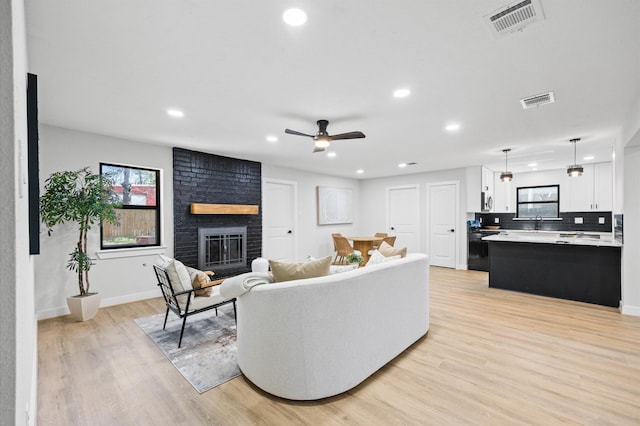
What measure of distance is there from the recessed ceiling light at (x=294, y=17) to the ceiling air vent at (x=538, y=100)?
242cm

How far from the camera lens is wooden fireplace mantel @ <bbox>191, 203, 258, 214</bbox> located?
4.93 metres

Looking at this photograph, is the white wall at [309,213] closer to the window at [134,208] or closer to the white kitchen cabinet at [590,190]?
the window at [134,208]

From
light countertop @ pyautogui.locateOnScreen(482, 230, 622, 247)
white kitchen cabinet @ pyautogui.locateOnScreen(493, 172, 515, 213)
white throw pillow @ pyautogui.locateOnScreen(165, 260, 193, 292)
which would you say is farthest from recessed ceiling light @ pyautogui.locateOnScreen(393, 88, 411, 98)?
white kitchen cabinet @ pyautogui.locateOnScreen(493, 172, 515, 213)

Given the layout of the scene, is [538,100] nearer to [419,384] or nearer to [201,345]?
[419,384]

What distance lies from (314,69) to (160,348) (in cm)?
293

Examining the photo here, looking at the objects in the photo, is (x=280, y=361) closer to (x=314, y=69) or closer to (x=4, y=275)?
(x=4, y=275)

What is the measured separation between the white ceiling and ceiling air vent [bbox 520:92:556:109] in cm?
8

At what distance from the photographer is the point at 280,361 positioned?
2.05m

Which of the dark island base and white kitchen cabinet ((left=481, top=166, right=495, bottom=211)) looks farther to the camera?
white kitchen cabinet ((left=481, top=166, right=495, bottom=211))

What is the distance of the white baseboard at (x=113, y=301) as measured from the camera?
3.71 meters

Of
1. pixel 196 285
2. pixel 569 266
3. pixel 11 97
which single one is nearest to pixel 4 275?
pixel 11 97

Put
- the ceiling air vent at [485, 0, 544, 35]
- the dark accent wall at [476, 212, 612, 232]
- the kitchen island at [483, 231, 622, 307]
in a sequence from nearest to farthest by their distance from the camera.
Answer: the ceiling air vent at [485, 0, 544, 35], the kitchen island at [483, 231, 622, 307], the dark accent wall at [476, 212, 612, 232]

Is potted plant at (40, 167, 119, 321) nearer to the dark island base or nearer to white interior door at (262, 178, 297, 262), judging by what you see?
white interior door at (262, 178, 297, 262)

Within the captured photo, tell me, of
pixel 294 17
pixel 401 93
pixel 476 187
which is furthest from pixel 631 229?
pixel 294 17
